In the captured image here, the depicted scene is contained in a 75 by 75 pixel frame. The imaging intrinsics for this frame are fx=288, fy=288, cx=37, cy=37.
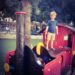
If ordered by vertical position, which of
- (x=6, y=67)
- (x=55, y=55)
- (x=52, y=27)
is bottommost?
(x=6, y=67)

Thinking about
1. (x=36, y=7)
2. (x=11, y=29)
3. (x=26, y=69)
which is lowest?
(x=26, y=69)

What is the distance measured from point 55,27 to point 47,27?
0.20 feet

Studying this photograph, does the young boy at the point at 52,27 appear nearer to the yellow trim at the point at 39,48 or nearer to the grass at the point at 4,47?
the yellow trim at the point at 39,48

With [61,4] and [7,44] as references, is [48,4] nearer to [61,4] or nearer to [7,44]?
[61,4]

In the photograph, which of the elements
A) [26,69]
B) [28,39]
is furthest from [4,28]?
[26,69]

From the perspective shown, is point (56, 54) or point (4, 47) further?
point (4, 47)

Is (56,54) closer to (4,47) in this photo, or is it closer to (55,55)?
(55,55)

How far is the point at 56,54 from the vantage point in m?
2.20

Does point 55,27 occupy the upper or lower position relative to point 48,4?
lower

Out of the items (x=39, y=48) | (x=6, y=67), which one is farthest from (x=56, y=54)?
(x=6, y=67)

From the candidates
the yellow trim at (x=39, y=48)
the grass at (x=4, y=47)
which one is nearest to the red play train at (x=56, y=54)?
the yellow trim at (x=39, y=48)

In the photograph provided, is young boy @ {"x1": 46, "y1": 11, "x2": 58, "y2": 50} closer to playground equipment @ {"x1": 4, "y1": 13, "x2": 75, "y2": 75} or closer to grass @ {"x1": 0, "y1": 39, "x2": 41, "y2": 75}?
playground equipment @ {"x1": 4, "y1": 13, "x2": 75, "y2": 75}

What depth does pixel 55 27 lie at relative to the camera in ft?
7.28

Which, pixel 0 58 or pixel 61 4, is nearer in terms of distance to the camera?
pixel 61 4
